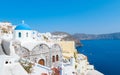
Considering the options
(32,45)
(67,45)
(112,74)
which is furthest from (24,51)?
(112,74)

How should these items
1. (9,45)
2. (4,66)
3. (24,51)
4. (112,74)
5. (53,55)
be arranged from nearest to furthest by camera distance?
(4,66)
(9,45)
(24,51)
(53,55)
(112,74)

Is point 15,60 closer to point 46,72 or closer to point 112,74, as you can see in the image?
point 46,72

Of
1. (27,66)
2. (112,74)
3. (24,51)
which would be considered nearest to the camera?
(27,66)

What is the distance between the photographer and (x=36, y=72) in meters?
21.7

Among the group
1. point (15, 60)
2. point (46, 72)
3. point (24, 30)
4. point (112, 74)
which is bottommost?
point (112, 74)

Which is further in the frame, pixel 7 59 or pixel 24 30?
pixel 24 30

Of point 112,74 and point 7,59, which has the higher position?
point 7,59

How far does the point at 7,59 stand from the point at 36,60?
7.83m

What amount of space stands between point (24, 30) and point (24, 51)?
4.86 m

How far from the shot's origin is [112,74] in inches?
2462

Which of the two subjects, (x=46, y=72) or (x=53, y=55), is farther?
(x=53, y=55)

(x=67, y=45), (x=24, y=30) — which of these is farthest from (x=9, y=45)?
(x=67, y=45)

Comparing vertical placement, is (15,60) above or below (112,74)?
above

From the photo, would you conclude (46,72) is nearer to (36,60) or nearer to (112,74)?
(36,60)
